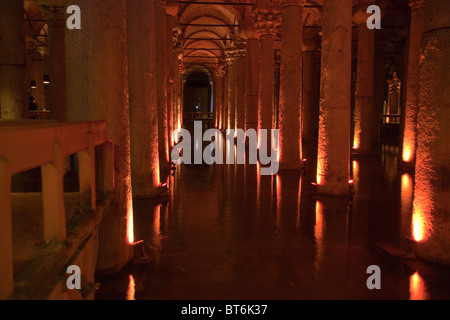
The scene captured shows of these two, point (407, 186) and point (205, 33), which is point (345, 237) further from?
point (205, 33)

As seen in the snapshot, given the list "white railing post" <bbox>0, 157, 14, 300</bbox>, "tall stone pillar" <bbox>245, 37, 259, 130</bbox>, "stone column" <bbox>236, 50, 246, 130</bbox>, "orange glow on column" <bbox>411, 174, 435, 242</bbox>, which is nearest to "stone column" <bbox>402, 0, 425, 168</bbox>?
"tall stone pillar" <bbox>245, 37, 259, 130</bbox>

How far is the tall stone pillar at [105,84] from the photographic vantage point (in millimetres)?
4504

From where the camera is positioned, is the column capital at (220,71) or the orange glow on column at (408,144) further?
the column capital at (220,71)

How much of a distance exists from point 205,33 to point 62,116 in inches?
867

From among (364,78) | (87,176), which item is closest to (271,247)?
(87,176)

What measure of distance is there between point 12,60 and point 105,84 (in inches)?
326

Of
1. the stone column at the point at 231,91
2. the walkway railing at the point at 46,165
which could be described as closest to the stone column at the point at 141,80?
the walkway railing at the point at 46,165

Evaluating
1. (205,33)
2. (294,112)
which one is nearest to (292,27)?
(294,112)

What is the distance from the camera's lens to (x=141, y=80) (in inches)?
310

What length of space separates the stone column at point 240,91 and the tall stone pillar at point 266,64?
674cm

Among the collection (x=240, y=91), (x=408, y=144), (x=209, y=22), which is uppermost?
(x=209, y=22)

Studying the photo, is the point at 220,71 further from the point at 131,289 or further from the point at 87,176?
the point at 87,176

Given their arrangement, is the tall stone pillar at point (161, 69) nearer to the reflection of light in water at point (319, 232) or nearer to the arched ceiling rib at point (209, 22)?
the reflection of light in water at point (319, 232)

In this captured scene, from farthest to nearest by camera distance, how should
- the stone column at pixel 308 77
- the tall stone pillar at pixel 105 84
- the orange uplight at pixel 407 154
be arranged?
the stone column at pixel 308 77, the orange uplight at pixel 407 154, the tall stone pillar at pixel 105 84
